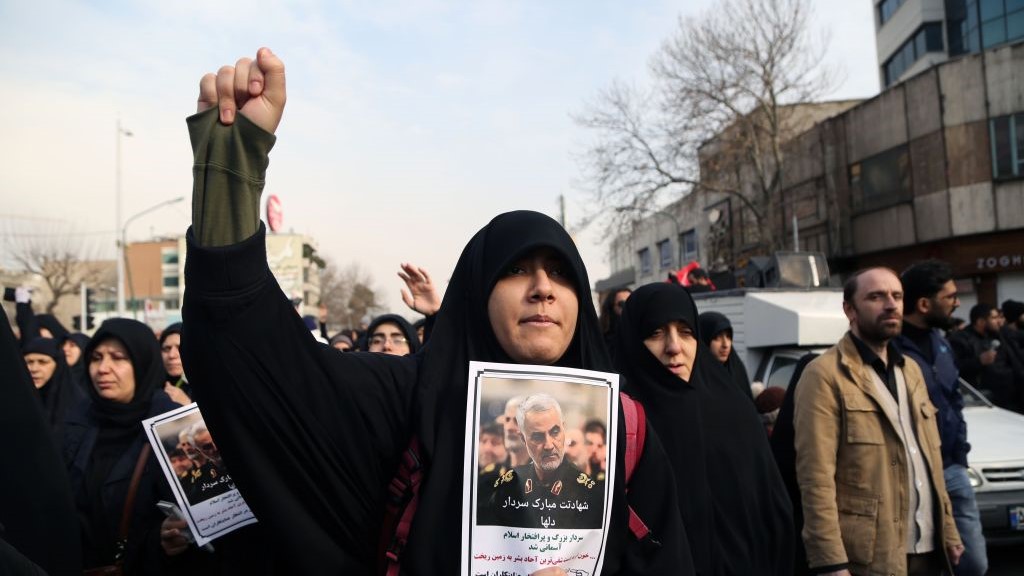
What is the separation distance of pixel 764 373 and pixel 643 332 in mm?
6253

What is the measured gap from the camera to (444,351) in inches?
64.7

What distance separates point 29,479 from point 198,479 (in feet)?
2.22

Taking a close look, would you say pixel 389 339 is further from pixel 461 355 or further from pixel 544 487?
pixel 544 487

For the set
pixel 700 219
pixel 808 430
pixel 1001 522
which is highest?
pixel 700 219

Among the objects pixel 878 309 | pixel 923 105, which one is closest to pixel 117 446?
pixel 878 309

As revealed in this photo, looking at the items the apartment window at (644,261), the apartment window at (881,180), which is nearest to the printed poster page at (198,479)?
the apartment window at (881,180)

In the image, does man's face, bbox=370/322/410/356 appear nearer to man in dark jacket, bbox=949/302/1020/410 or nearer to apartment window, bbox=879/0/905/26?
man in dark jacket, bbox=949/302/1020/410

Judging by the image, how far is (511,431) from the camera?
1.50 metres

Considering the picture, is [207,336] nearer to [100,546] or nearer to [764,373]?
[100,546]

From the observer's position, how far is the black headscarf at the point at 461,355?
1.45 m

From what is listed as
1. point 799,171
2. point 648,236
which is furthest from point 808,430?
point 648,236

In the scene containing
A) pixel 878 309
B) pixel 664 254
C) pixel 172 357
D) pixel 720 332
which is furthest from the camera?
pixel 664 254

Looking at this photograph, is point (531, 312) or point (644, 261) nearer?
point (531, 312)

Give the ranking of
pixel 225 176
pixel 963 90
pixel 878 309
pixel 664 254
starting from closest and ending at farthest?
pixel 225 176
pixel 878 309
pixel 963 90
pixel 664 254
